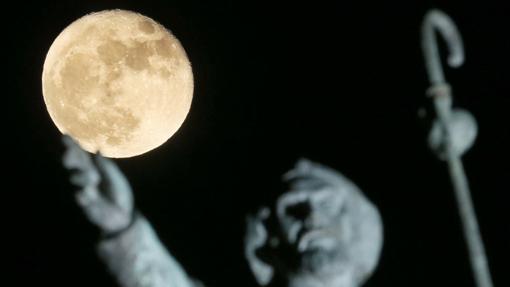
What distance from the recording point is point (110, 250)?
3406 mm

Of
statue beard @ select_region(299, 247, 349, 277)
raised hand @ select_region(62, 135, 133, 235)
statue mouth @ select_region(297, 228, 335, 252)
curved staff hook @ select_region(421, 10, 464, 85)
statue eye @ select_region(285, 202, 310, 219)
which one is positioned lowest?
statue beard @ select_region(299, 247, 349, 277)

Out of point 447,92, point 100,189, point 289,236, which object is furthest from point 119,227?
point 447,92

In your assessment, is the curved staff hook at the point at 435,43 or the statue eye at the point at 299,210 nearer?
the curved staff hook at the point at 435,43

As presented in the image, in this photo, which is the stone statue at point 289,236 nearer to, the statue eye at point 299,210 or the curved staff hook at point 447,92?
the statue eye at point 299,210

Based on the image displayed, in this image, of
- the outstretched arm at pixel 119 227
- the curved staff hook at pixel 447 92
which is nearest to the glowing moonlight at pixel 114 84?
the outstretched arm at pixel 119 227

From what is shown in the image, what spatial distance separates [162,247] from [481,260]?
3.72 feet

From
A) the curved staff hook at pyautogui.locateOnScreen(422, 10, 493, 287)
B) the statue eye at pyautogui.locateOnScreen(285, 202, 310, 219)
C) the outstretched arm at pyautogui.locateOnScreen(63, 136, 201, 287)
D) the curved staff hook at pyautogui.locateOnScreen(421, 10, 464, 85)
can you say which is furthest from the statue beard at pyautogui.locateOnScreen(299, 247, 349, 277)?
the curved staff hook at pyautogui.locateOnScreen(421, 10, 464, 85)

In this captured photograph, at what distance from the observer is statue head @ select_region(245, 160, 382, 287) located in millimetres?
3516

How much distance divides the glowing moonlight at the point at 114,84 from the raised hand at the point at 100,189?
3.09 feet

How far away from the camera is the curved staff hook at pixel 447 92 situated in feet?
9.09

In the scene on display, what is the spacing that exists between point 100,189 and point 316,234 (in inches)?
31.3

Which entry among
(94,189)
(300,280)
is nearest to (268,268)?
(300,280)

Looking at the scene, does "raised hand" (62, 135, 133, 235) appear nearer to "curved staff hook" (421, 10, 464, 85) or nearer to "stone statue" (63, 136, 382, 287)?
"stone statue" (63, 136, 382, 287)

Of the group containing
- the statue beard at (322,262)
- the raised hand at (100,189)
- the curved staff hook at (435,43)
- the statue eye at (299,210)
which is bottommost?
the statue beard at (322,262)
